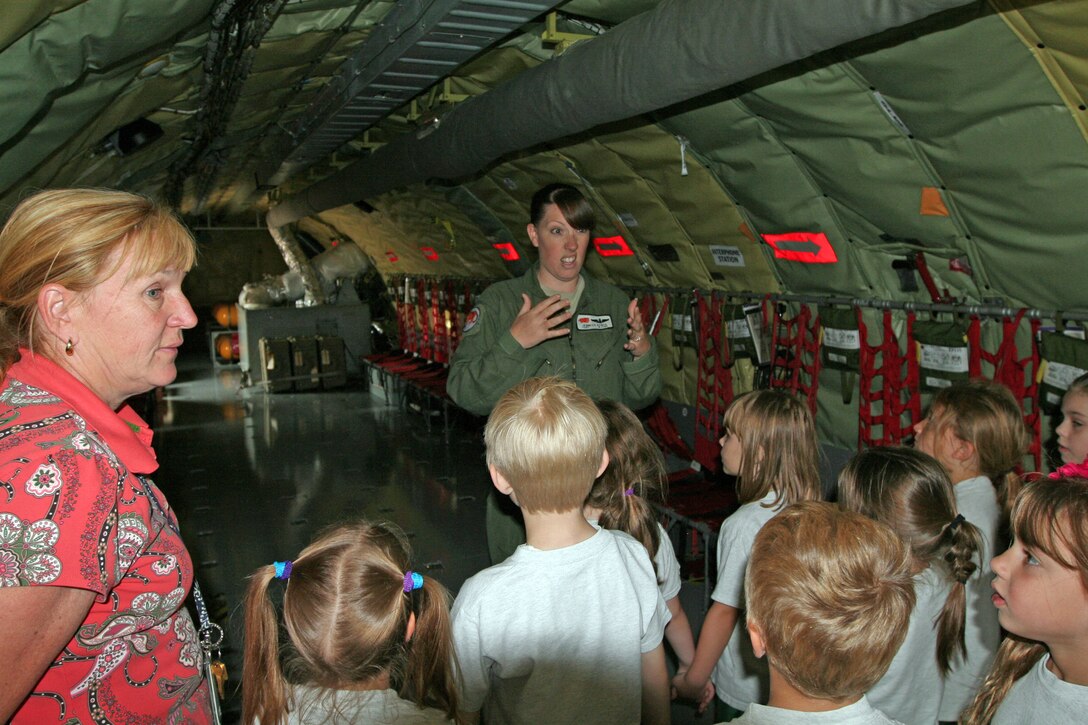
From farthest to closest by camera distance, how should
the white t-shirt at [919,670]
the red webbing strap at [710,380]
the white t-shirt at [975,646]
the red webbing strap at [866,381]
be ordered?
the red webbing strap at [710,380], the red webbing strap at [866,381], the white t-shirt at [975,646], the white t-shirt at [919,670]

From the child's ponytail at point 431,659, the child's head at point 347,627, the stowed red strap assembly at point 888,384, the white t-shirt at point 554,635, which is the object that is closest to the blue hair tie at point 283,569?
the child's head at point 347,627

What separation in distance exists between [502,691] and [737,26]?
7.90ft

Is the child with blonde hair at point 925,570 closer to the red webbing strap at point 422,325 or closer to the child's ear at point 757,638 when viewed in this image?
the child's ear at point 757,638

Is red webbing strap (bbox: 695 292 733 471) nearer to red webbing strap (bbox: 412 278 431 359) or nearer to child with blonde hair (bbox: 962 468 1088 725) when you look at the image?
child with blonde hair (bbox: 962 468 1088 725)

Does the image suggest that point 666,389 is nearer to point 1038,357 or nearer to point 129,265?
point 1038,357

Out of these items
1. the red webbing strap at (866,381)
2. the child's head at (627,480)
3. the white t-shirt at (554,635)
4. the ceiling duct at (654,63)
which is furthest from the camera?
the red webbing strap at (866,381)

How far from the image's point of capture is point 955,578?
2.35 metres

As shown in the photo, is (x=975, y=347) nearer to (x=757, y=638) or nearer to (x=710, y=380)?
(x=710, y=380)

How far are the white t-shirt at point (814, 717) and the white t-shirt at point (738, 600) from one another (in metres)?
1.02

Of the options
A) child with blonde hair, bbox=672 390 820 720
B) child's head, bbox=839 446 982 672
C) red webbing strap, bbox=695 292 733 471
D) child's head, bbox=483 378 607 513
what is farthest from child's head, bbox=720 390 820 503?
red webbing strap, bbox=695 292 733 471

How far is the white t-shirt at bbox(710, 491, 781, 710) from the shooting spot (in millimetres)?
2631

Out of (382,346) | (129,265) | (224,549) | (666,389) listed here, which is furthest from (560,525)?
(382,346)

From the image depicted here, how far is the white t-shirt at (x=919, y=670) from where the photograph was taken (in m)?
2.26

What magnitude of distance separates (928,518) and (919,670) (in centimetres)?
47
